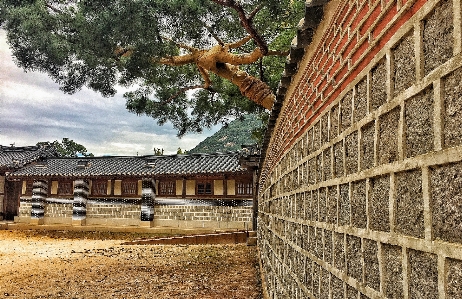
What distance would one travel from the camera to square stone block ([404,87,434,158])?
1027mm

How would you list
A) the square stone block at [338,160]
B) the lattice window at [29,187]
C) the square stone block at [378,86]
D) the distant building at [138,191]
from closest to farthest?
the square stone block at [378,86]
the square stone block at [338,160]
the distant building at [138,191]
the lattice window at [29,187]

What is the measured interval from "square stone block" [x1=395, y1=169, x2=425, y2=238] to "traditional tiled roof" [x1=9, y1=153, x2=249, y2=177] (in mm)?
16414

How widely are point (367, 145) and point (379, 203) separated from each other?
25 centimetres

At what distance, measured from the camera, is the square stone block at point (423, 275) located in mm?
975

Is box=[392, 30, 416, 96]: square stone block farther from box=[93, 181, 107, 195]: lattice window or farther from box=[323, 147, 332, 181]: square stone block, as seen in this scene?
box=[93, 181, 107, 195]: lattice window

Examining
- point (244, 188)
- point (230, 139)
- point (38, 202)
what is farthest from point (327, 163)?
point (230, 139)

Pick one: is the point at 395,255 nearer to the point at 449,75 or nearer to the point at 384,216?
the point at 384,216

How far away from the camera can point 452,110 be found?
92cm

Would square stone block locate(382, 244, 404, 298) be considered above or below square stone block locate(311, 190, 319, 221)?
below

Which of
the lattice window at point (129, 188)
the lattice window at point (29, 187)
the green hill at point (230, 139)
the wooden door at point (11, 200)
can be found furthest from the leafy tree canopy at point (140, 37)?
the green hill at point (230, 139)

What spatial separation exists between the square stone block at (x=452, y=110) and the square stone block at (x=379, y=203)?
38 centimetres

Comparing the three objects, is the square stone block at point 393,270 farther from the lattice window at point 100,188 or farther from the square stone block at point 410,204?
the lattice window at point 100,188

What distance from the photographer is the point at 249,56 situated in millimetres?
10617

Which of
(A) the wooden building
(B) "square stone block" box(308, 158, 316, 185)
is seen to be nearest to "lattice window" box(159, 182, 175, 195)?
(A) the wooden building
